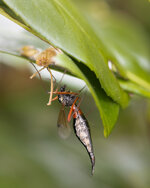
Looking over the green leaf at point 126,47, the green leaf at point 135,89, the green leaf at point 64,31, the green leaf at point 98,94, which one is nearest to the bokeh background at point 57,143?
the green leaf at point 126,47

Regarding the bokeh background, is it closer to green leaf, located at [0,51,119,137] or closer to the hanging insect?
the hanging insect

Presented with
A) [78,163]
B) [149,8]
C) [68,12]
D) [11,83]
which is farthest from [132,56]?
[11,83]

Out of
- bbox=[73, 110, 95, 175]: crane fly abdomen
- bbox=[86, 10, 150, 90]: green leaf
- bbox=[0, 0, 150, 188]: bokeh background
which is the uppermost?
bbox=[86, 10, 150, 90]: green leaf

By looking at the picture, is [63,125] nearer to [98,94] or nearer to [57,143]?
[98,94]

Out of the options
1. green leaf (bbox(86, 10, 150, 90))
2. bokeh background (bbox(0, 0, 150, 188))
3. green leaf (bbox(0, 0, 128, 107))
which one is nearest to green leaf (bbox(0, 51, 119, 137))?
green leaf (bbox(0, 0, 128, 107))

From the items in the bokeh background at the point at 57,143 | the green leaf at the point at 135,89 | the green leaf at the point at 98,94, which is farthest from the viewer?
the bokeh background at the point at 57,143

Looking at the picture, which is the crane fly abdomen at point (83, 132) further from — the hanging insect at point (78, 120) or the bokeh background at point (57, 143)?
the bokeh background at point (57, 143)

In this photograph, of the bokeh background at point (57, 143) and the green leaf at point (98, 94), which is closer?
the green leaf at point (98, 94)
